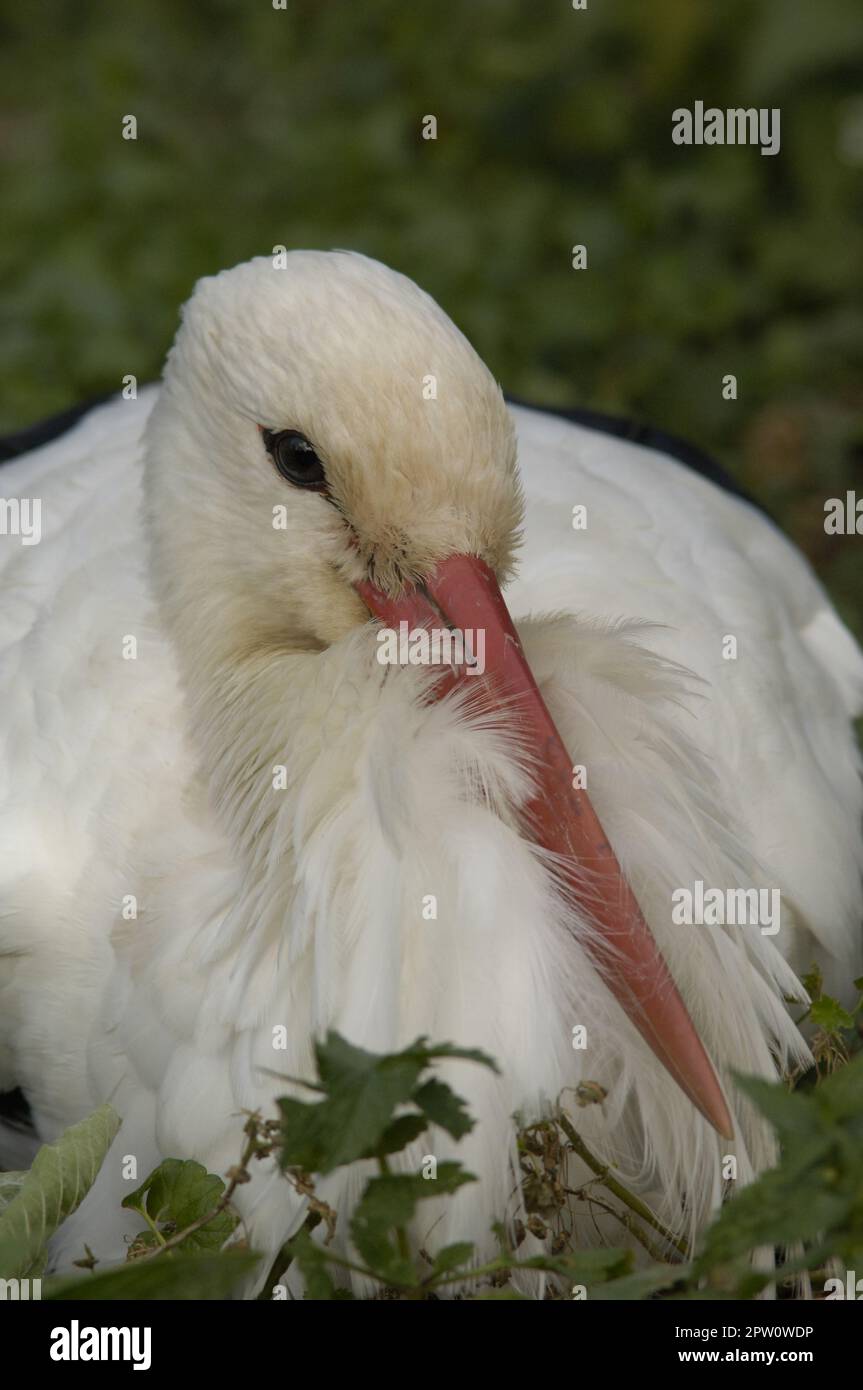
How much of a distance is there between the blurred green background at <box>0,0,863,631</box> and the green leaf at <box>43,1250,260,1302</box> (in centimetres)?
231

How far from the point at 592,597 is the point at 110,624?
0.65 m

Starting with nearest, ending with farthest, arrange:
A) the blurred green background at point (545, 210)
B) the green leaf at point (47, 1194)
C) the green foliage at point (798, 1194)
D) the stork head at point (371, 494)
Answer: the green foliage at point (798, 1194), the green leaf at point (47, 1194), the stork head at point (371, 494), the blurred green background at point (545, 210)

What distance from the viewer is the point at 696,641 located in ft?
7.60

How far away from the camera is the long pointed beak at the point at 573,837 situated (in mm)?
1766

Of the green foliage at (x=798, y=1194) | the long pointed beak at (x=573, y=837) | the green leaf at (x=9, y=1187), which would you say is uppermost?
the long pointed beak at (x=573, y=837)

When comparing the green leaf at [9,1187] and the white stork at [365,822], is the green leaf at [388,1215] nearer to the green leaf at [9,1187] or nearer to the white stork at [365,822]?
the white stork at [365,822]

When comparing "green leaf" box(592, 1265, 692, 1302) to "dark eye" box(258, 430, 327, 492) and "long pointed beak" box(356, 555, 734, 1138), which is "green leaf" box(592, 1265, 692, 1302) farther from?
"dark eye" box(258, 430, 327, 492)

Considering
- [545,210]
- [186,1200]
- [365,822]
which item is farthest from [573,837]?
[545,210]

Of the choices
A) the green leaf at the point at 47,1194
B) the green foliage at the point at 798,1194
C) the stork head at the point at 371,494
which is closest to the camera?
the green foliage at the point at 798,1194

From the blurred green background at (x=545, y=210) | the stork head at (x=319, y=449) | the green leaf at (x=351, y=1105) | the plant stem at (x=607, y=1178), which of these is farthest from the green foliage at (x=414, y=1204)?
the blurred green background at (x=545, y=210)

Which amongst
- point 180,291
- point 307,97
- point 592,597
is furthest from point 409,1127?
point 307,97

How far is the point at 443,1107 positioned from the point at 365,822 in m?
0.46

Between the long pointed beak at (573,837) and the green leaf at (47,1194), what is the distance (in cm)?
56

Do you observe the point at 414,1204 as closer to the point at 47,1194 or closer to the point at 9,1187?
the point at 47,1194
